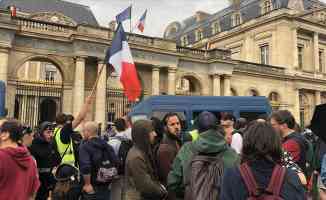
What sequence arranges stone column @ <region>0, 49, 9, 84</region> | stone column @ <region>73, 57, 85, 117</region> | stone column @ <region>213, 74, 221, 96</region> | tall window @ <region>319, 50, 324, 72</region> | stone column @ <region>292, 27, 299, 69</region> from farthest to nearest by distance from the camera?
tall window @ <region>319, 50, 324, 72</region>, stone column @ <region>292, 27, 299, 69</region>, stone column @ <region>213, 74, 221, 96</region>, stone column @ <region>73, 57, 85, 117</region>, stone column @ <region>0, 49, 9, 84</region>

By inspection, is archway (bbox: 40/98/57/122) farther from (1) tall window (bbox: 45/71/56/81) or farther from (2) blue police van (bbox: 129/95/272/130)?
(2) blue police van (bbox: 129/95/272/130)

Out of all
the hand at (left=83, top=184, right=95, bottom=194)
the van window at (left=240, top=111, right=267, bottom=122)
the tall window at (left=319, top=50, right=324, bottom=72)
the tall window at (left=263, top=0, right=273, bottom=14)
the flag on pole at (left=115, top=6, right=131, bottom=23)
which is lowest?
the hand at (left=83, top=184, right=95, bottom=194)

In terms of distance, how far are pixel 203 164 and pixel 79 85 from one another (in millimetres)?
15535

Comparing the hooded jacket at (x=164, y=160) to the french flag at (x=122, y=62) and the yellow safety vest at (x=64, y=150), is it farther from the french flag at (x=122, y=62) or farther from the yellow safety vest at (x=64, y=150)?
the french flag at (x=122, y=62)

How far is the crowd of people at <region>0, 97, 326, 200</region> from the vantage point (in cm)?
246

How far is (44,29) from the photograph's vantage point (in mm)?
17906

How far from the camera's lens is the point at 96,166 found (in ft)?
17.1

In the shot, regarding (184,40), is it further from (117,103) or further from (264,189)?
(264,189)

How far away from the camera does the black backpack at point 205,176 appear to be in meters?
3.26

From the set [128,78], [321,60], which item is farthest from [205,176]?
[321,60]

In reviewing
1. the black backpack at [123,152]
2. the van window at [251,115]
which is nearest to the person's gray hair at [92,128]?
the black backpack at [123,152]

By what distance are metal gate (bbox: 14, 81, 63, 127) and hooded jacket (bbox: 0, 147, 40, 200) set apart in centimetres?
1573

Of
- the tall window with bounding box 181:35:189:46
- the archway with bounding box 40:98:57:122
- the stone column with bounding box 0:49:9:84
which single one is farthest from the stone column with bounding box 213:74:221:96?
the tall window with bounding box 181:35:189:46

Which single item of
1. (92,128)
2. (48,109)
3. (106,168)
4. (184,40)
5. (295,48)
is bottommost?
(106,168)
